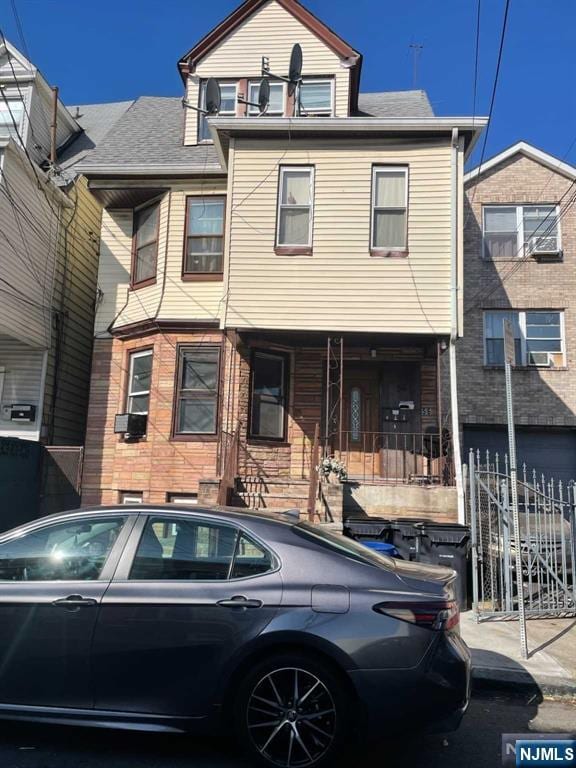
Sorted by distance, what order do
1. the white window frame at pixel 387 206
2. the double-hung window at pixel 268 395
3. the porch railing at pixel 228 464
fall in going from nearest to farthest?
the porch railing at pixel 228 464 < the white window frame at pixel 387 206 < the double-hung window at pixel 268 395

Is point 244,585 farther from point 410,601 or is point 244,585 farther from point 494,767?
point 494,767

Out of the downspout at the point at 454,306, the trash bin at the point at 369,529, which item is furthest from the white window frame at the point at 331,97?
the trash bin at the point at 369,529

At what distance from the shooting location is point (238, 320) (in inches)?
407

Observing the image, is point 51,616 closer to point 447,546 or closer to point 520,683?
point 520,683

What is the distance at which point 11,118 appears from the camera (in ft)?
42.5

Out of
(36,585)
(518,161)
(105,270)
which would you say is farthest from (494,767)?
(518,161)

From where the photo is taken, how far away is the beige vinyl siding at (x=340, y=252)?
10.3 metres

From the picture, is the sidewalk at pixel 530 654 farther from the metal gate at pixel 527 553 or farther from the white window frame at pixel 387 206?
the white window frame at pixel 387 206

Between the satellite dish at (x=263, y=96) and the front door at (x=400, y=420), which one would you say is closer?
the front door at (x=400, y=420)

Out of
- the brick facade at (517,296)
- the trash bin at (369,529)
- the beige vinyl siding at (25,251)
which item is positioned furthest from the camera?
the brick facade at (517,296)

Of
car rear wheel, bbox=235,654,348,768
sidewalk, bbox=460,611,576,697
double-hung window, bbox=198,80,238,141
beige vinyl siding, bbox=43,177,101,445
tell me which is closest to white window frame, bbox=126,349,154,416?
beige vinyl siding, bbox=43,177,101,445

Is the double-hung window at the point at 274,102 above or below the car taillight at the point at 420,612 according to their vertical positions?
above

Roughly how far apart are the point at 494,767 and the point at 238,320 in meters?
7.73

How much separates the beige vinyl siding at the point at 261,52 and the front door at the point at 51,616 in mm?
10546
